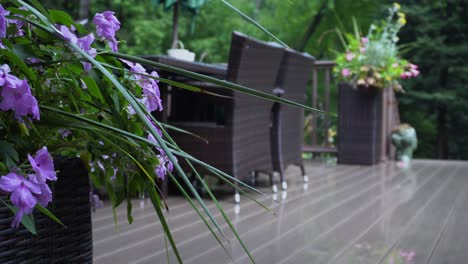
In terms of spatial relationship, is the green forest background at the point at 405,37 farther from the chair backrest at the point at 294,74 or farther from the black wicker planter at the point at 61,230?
the black wicker planter at the point at 61,230

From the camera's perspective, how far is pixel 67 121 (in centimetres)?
105

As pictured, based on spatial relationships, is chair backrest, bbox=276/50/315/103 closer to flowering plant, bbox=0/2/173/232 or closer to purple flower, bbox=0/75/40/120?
flowering plant, bbox=0/2/173/232

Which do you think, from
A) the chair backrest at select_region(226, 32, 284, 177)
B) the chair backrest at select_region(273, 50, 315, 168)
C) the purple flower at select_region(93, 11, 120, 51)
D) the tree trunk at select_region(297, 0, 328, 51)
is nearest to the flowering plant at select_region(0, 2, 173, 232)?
the purple flower at select_region(93, 11, 120, 51)

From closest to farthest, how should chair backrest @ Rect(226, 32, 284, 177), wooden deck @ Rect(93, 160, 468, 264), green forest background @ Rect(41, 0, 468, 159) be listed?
wooden deck @ Rect(93, 160, 468, 264) → chair backrest @ Rect(226, 32, 284, 177) → green forest background @ Rect(41, 0, 468, 159)

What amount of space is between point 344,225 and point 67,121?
193cm

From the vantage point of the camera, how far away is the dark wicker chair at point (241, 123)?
3238 millimetres

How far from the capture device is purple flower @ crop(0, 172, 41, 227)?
0.87m

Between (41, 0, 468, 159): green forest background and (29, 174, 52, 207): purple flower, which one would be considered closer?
(29, 174, 52, 207): purple flower

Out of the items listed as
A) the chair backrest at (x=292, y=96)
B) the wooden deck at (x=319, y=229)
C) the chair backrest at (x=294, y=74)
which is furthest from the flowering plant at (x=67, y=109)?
the chair backrest at (x=292, y=96)

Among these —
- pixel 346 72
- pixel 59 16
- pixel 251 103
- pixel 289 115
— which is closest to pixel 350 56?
pixel 346 72

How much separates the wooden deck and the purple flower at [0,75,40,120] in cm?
72

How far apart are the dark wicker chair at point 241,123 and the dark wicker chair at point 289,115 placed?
0.67ft

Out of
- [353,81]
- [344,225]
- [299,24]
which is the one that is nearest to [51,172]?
[344,225]

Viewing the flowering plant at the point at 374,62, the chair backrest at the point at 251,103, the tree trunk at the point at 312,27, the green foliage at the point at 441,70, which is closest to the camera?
the chair backrest at the point at 251,103
